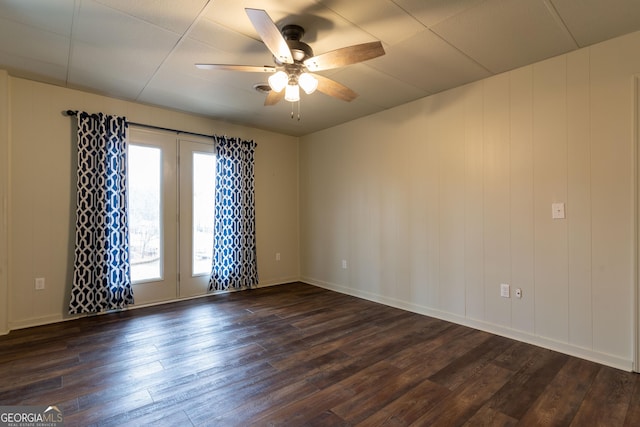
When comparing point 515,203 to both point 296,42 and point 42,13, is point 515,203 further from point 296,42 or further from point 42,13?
point 42,13

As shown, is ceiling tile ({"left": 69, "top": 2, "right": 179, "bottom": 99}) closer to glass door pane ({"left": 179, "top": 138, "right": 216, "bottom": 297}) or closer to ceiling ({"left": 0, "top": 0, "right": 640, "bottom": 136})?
ceiling ({"left": 0, "top": 0, "right": 640, "bottom": 136})

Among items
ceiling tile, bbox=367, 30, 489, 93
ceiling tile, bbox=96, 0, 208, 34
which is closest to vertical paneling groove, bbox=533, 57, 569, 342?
ceiling tile, bbox=367, 30, 489, 93

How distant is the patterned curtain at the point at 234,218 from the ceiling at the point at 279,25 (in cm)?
128

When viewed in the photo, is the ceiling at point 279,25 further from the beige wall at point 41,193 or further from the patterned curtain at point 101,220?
the patterned curtain at point 101,220

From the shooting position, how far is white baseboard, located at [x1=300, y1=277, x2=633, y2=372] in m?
2.44

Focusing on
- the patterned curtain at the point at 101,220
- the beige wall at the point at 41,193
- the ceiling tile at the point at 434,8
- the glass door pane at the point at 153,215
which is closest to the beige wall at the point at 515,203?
the ceiling tile at the point at 434,8

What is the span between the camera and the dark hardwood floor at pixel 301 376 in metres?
1.86

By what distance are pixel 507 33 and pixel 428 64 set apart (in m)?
0.66

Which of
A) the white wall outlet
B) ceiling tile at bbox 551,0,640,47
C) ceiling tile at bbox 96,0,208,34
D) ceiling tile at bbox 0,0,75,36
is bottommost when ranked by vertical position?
the white wall outlet

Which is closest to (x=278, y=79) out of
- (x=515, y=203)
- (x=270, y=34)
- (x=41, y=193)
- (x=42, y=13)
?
(x=270, y=34)

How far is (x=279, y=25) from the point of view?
7.37 feet

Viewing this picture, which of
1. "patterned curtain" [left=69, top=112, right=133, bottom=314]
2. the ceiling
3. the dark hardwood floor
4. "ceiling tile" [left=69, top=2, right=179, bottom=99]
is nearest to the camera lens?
the dark hardwood floor

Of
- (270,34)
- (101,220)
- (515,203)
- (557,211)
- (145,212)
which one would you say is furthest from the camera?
(145,212)

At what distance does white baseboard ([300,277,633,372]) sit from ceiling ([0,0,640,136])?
8.33ft
